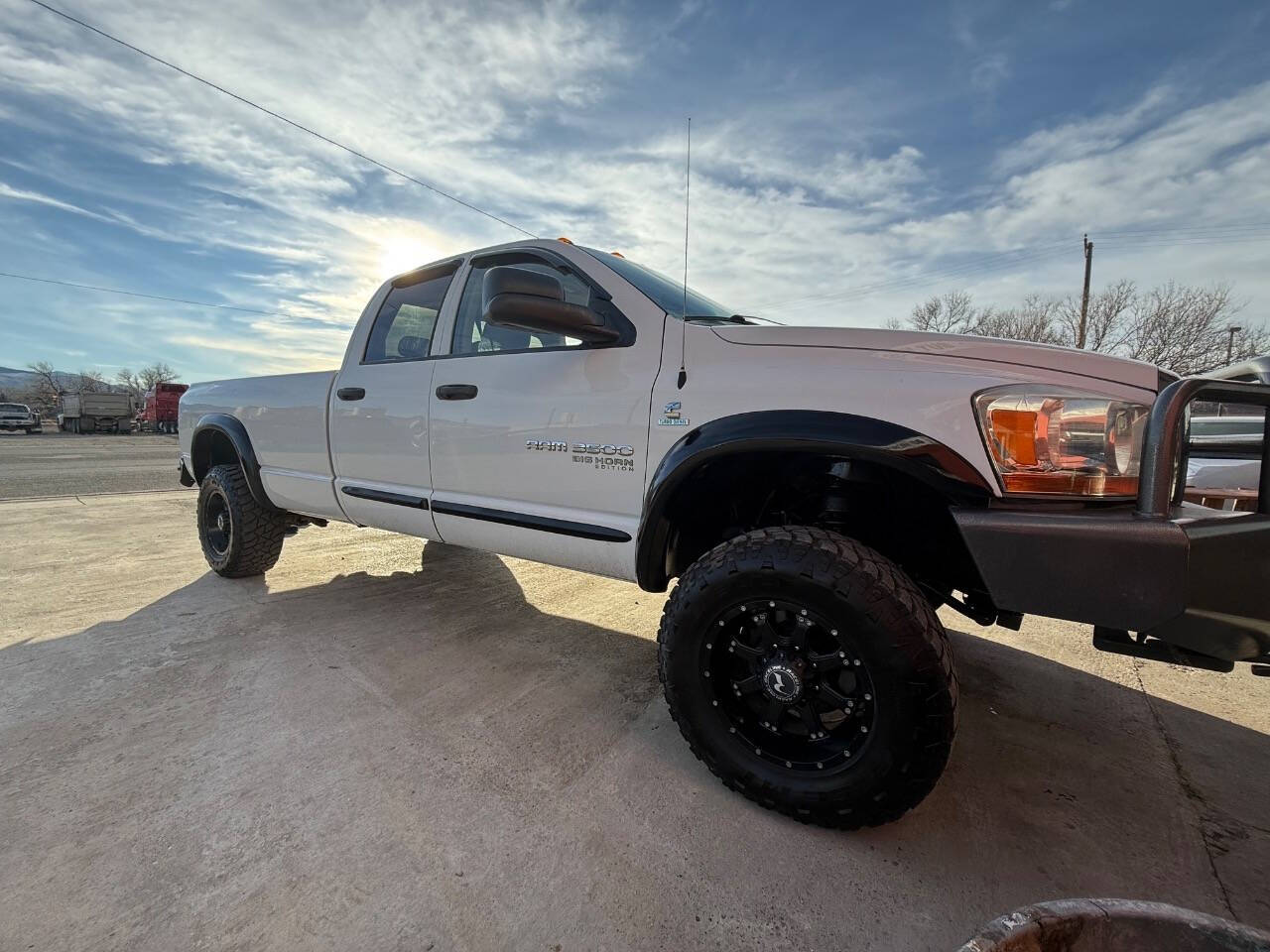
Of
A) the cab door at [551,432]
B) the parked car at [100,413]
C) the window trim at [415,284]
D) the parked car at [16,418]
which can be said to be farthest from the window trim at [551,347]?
the parked car at [16,418]

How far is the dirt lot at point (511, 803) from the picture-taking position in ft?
4.90

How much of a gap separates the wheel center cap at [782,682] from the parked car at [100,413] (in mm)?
41630

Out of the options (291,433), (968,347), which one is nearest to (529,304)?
(968,347)

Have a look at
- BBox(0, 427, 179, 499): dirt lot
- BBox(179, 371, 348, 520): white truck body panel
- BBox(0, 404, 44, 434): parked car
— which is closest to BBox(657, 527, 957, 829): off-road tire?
BBox(179, 371, 348, 520): white truck body panel

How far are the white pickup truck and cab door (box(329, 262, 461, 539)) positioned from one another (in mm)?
110

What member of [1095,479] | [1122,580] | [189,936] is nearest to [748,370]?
[1095,479]

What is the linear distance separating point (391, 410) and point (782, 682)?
7.74ft

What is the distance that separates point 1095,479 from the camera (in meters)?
1.60

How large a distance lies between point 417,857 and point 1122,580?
197cm

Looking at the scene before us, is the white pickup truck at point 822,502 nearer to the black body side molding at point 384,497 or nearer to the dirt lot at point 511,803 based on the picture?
the black body side molding at point 384,497

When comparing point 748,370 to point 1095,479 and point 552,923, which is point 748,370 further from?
point 552,923

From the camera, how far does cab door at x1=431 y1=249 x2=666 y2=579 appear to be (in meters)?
2.30

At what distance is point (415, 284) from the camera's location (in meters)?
3.46

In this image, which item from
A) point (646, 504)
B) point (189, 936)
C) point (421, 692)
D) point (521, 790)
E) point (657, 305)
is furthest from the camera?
point (421, 692)
